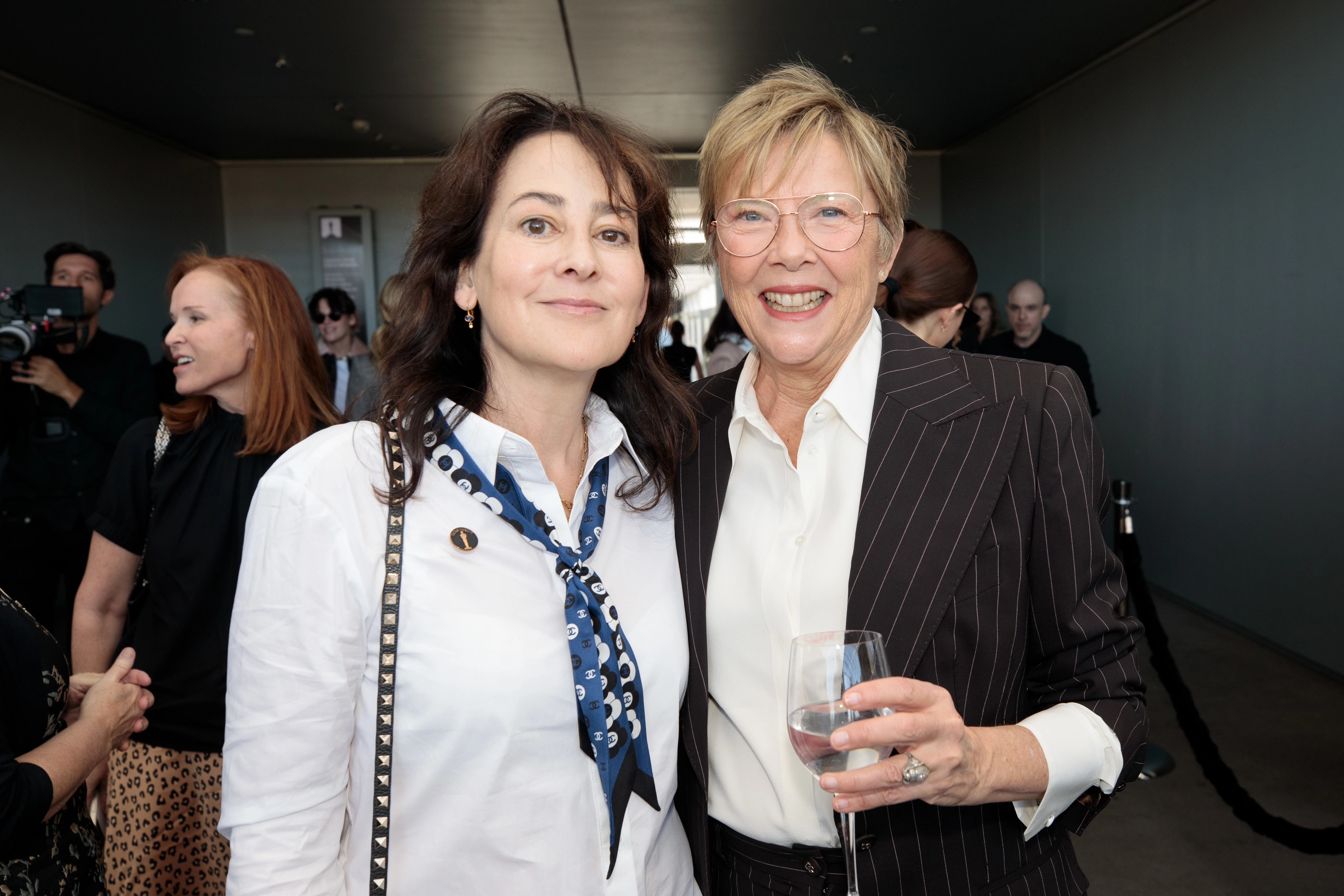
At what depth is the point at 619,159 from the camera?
1.50 m

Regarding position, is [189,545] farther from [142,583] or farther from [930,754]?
[930,754]

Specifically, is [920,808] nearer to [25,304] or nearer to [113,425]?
[113,425]

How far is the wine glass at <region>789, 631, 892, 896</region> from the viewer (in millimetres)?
1017

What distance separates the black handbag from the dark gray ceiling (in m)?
4.28

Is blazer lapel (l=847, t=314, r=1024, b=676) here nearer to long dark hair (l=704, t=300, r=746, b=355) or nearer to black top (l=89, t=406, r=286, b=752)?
black top (l=89, t=406, r=286, b=752)

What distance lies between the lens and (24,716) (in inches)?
59.3

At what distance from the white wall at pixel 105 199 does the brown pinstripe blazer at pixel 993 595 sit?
18.8 feet

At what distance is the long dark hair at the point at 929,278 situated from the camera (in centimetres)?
302

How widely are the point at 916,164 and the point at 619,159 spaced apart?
33.8 feet

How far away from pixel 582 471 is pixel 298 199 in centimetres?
1072

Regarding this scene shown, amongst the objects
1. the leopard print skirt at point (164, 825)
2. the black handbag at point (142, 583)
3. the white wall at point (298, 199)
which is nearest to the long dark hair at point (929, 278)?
the black handbag at point (142, 583)

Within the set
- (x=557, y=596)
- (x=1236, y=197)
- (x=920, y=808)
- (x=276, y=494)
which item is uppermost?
(x=1236, y=197)

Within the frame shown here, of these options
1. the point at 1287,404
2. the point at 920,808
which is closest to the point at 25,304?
the point at 920,808

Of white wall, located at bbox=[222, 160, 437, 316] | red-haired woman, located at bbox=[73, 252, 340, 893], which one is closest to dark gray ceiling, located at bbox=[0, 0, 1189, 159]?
white wall, located at bbox=[222, 160, 437, 316]
